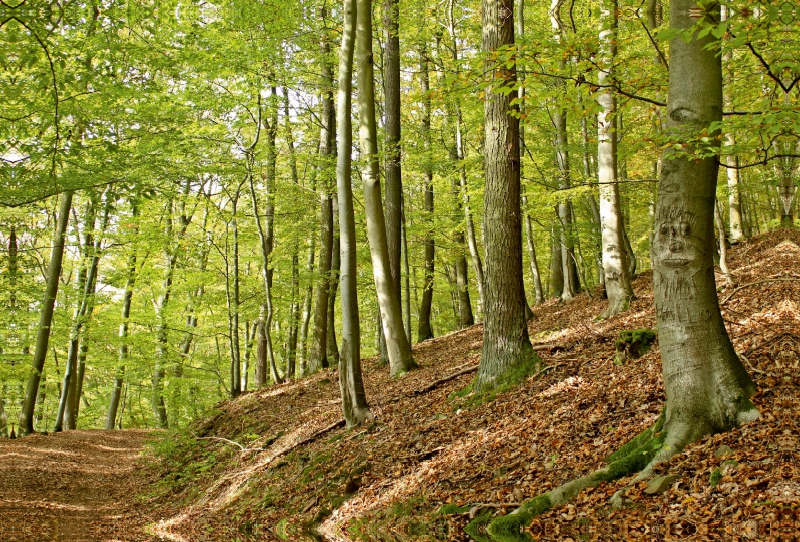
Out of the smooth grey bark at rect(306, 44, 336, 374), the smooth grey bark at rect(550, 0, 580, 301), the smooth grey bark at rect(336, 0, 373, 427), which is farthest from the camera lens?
the smooth grey bark at rect(306, 44, 336, 374)

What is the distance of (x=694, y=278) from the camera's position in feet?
14.0

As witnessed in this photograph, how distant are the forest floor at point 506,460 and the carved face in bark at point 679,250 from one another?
116 cm

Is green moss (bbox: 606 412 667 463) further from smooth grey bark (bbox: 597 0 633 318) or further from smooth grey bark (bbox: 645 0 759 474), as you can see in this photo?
smooth grey bark (bbox: 597 0 633 318)

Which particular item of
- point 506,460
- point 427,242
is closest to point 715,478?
point 506,460

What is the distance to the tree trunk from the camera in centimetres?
426

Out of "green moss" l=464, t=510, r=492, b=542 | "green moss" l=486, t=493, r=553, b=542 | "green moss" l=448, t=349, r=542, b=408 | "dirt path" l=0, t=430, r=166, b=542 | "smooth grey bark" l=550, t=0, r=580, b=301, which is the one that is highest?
"smooth grey bark" l=550, t=0, r=580, b=301

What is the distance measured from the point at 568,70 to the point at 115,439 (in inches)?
633

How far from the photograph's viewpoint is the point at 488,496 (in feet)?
16.5

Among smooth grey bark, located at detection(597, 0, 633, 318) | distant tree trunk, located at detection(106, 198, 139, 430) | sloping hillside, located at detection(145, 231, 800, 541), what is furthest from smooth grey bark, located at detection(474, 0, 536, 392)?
distant tree trunk, located at detection(106, 198, 139, 430)

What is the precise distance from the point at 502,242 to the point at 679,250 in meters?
3.48

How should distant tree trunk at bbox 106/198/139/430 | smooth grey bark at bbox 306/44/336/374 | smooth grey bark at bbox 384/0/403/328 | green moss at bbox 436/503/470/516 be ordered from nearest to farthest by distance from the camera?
green moss at bbox 436/503/470/516 → smooth grey bark at bbox 384/0/403/328 → smooth grey bark at bbox 306/44/336/374 → distant tree trunk at bbox 106/198/139/430

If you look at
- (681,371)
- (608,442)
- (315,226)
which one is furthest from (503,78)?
(315,226)

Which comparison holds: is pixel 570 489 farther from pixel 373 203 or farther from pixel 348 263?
pixel 373 203

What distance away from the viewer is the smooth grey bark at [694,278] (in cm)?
426
